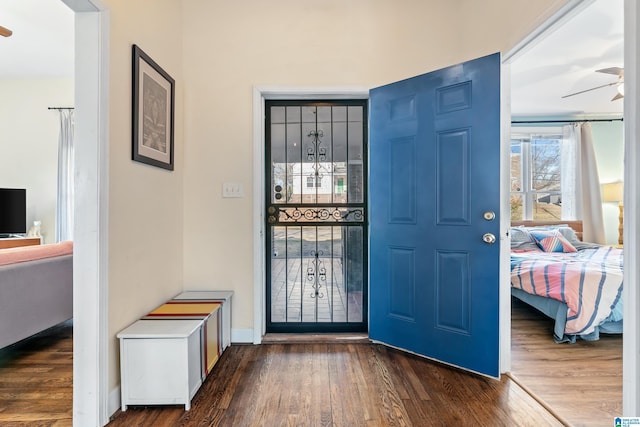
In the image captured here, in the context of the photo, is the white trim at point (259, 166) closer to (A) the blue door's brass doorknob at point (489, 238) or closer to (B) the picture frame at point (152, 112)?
(B) the picture frame at point (152, 112)

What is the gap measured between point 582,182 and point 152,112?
5.98 metres

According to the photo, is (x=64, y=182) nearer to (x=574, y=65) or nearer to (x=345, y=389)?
(x=345, y=389)

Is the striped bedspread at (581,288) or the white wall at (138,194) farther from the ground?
the white wall at (138,194)

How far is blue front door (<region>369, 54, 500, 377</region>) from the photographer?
6.90 ft

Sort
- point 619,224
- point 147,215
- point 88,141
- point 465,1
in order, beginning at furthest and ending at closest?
point 619,224, point 465,1, point 147,215, point 88,141

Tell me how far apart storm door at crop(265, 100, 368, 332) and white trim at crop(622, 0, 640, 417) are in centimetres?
177

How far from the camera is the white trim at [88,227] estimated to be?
1.64 m

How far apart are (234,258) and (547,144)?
5.28 metres

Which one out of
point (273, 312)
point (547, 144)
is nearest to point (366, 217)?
point (273, 312)

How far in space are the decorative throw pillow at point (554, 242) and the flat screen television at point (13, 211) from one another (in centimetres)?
658

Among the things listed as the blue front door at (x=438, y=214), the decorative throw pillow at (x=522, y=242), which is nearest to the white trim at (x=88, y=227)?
the blue front door at (x=438, y=214)

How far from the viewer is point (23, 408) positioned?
179cm

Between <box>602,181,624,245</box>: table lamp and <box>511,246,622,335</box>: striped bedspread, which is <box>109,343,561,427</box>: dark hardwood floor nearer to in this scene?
<box>511,246,622,335</box>: striped bedspread

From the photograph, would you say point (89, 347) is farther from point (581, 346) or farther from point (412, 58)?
point (581, 346)
